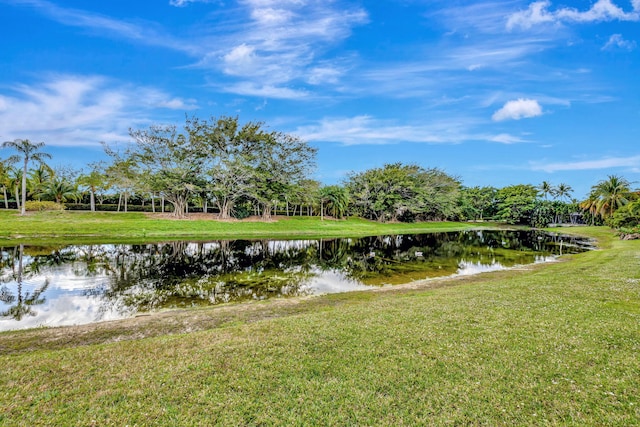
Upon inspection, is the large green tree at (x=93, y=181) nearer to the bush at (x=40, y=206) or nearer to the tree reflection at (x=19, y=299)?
the bush at (x=40, y=206)

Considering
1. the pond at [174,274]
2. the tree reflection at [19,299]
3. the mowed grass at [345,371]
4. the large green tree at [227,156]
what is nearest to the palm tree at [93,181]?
the large green tree at [227,156]

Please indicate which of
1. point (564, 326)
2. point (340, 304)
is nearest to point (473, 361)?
point (564, 326)

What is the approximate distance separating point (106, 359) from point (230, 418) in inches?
136

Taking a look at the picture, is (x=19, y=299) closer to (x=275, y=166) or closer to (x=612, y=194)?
(x=275, y=166)

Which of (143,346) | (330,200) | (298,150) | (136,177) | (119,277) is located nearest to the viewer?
(143,346)

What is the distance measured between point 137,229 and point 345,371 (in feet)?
121

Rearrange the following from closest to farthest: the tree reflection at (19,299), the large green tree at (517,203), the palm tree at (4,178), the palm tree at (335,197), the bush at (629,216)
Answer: the tree reflection at (19,299)
the bush at (629,216)
the palm tree at (4,178)
the palm tree at (335,197)
the large green tree at (517,203)

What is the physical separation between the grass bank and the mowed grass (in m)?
28.2

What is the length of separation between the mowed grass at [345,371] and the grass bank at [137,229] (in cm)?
2824

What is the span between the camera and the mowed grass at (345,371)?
188 inches

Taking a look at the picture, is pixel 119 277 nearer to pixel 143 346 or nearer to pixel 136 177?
pixel 143 346

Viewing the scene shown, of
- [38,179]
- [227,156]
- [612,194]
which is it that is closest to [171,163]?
[227,156]

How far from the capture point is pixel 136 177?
4825 centimetres

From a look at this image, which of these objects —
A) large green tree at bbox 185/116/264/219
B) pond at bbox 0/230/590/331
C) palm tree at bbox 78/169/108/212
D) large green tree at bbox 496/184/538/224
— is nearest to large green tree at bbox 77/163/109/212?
palm tree at bbox 78/169/108/212
